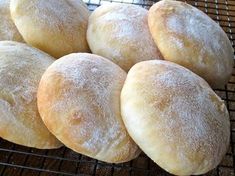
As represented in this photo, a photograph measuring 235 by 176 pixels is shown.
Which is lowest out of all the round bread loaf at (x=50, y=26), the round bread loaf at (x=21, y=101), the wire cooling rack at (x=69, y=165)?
the wire cooling rack at (x=69, y=165)

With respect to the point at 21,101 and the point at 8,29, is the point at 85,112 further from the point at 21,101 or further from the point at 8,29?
the point at 8,29

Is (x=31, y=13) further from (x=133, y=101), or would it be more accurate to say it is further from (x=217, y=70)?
(x=217, y=70)

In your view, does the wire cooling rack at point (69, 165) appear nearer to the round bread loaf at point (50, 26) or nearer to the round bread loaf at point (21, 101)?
the round bread loaf at point (21, 101)

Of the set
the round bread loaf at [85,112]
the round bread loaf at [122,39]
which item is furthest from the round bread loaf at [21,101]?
the round bread loaf at [122,39]

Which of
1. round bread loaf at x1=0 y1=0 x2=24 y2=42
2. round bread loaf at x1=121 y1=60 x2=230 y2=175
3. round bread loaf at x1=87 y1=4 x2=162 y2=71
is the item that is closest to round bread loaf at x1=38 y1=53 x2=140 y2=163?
round bread loaf at x1=121 y1=60 x2=230 y2=175

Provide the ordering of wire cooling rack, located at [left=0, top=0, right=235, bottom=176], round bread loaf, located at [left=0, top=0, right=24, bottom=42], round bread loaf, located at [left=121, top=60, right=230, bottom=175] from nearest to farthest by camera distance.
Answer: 1. round bread loaf, located at [left=121, top=60, right=230, bottom=175]
2. wire cooling rack, located at [left=0, top=0, right=235, bottom=176]
3. round bread loaf, located at [left=0, top=0, right=24, bottom=42]

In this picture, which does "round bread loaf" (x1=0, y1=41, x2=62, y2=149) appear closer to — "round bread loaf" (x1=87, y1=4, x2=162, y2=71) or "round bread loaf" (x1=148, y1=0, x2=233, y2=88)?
"round bread loaf" (x1=87, y1=4, x2=162, y2=71)

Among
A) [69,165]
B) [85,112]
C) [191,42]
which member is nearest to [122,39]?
[191,42]
